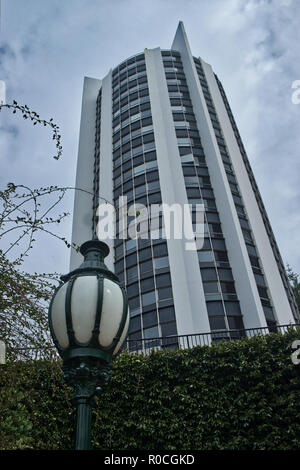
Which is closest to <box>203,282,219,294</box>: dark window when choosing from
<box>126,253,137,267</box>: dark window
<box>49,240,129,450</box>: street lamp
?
<box>126,253,137,267</box>: dark window

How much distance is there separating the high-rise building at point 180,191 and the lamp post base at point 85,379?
54.8 feet

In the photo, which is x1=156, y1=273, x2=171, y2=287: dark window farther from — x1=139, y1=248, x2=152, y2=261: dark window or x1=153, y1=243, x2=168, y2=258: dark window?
x1=139, y1=248, x2=152, y2=261: dark window

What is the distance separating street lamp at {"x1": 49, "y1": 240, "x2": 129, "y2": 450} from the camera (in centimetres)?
269

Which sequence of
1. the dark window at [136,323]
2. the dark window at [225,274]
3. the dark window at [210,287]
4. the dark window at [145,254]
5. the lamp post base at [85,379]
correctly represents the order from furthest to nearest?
the dark window at [145,254] → the dark window at [225,274] → the dark window at [210,287] → the dark window at [136,323] → the lamp post base at [85,379]

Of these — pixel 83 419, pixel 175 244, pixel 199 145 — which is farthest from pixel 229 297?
pixel 83 419

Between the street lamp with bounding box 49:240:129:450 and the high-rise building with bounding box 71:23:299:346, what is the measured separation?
54.2ft

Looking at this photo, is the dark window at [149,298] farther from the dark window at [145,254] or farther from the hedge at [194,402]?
the hedge at [194,402]

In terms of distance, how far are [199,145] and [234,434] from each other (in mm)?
27284

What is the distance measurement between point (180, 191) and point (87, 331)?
27301 millimetres

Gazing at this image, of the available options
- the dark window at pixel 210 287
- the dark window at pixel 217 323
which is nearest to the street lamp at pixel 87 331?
the dark window at pixel 217 323

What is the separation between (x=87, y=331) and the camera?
8.86ft

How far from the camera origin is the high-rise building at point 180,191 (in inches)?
957

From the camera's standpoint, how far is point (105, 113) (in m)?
39.2

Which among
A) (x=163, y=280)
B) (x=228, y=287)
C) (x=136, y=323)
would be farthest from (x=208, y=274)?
(x=136, y=323)
